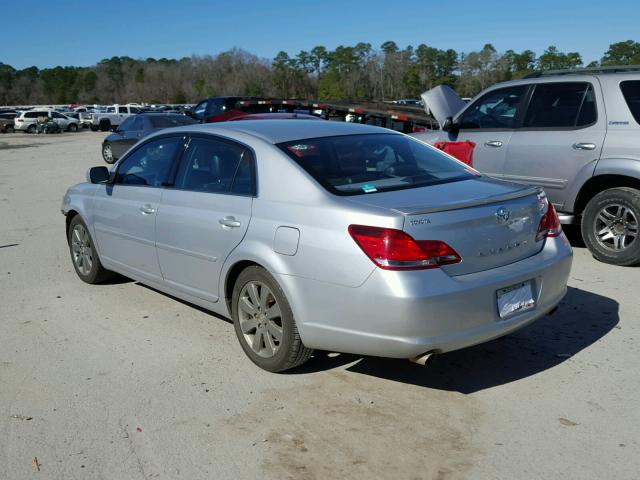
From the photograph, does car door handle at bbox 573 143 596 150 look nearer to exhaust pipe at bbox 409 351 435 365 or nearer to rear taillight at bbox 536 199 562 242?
rear taillight at bbox 536 199 562 242

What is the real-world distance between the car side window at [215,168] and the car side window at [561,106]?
4.18 meters

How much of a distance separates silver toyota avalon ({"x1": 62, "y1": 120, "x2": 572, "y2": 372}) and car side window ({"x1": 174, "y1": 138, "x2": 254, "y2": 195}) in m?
0.01

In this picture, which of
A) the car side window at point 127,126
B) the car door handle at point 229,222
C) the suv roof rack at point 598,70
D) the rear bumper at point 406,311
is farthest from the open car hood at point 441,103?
the car side window at point 127,126

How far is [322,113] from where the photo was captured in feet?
60.5

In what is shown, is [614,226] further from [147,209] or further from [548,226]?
[147,209]

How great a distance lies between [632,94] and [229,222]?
15.4 feet

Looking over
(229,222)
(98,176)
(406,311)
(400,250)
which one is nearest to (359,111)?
(98,176)

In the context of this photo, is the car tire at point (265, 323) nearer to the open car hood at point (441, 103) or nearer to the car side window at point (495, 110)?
the car side window at point (495, 110)

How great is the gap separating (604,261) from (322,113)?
1232 cm

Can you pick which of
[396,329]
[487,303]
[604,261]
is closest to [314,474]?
[396,329]

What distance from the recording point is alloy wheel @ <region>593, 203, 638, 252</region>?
6.87 m

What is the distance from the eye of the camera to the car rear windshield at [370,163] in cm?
432

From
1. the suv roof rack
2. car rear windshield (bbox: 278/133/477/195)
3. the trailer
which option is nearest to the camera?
car rear windshield (bbox: 278/133/477/195)

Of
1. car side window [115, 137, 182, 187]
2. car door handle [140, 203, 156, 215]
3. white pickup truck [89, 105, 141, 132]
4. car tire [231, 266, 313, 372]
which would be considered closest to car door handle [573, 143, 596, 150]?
car side window [115, 137, 182, 187]
